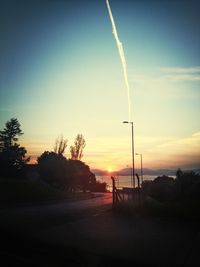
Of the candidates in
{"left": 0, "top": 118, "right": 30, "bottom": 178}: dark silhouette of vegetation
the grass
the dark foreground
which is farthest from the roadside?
{"left": 0, "top": 118, "right": 30, "bottom": 178}: dark silhouette of vegetation

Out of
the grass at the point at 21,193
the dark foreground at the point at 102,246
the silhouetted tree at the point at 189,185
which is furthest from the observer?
the grass at the point at 21,193

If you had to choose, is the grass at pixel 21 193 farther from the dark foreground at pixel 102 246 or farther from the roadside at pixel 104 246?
the roadside at pixel 104 246

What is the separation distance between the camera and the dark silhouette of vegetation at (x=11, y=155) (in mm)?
46625

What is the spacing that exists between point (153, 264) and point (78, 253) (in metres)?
1.99

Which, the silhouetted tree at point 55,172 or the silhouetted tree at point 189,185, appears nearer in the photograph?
the silhouetted tree at point 189,185

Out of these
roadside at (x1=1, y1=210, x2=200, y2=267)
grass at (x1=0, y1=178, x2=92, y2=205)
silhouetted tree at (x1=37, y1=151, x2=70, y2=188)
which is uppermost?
silhouetted tree at (x1=37, y1=151, x2=70, y2=188)

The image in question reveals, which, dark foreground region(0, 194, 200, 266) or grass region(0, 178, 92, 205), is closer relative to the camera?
dark foreground region(0, 194, 200, 266)

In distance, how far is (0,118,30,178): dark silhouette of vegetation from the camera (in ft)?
153

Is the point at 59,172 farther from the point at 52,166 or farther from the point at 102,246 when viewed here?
the point at 102,246

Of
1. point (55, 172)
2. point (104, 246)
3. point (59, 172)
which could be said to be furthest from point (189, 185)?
point (55, 172)

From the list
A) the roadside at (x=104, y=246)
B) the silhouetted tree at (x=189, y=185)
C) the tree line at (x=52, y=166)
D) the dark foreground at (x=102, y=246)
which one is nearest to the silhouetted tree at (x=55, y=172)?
the tree line at (x=52, y=166)

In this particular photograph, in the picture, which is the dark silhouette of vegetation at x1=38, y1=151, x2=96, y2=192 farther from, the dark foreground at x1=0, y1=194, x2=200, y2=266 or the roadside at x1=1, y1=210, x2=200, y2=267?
the roadside at x1=1, y1=210, x2=200, y2=267

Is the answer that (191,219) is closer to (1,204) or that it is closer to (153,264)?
(153,264)

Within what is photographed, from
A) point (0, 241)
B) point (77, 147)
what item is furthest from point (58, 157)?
point (0, 241)
